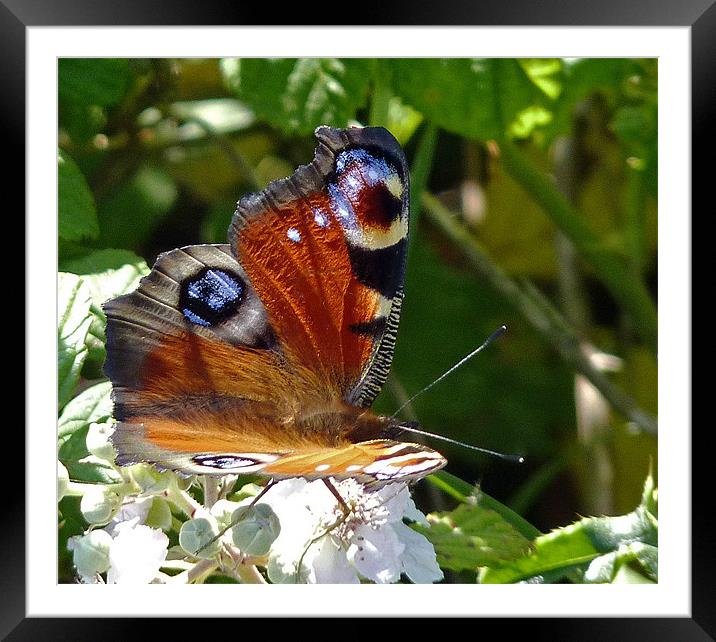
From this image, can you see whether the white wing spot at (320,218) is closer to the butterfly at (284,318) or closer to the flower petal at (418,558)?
the butterfly at (284,318)

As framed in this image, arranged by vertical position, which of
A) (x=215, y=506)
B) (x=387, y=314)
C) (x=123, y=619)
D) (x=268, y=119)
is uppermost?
(x=268, y=119)

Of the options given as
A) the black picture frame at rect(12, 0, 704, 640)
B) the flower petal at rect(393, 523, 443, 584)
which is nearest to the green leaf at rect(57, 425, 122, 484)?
the black picture frame at rect(12, 0, 704, 640)

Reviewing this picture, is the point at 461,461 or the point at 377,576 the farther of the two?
the point at 461,461

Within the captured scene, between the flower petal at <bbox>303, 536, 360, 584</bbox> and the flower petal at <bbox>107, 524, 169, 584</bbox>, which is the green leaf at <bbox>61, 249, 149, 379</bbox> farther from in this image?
the flower petal at <bbox>303, 536, 360, 584</bbox>

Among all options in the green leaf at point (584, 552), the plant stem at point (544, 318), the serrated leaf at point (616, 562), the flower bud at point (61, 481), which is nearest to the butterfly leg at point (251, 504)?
the flower bud at point (61, 481)

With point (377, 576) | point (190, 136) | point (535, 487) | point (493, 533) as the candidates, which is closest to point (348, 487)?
point (377, 576)

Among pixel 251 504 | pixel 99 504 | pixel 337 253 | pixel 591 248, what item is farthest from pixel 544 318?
pixel 99 504

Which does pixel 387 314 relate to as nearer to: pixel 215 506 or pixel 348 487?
pixel 348 487
